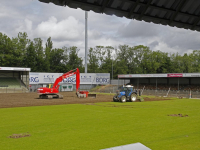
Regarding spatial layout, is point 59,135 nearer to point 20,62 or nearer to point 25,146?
point 25,146

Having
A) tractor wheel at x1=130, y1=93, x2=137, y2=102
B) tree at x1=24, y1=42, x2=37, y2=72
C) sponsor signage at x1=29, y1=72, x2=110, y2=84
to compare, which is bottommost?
tractor wheel at x1=130, y1=93, x2=137, y2=102

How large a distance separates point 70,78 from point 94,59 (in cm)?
3345

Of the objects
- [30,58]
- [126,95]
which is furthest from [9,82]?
[126,95]

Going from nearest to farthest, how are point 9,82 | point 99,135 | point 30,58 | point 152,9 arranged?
1. point 152,9
2. point 99,135
3. point 9,82
4. point 30,58

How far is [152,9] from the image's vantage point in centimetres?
781

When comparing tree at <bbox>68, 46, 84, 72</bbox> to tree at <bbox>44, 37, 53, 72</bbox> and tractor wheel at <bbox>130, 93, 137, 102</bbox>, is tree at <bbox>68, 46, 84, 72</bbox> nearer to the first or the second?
tree at <bbox>44, 37, 53, 72</bbox>

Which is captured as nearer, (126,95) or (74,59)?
(126,95)

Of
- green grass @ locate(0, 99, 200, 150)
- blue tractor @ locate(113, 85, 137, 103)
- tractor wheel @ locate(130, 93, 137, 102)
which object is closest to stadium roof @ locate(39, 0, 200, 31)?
green grass @ locate(0, 99, 200, 150)

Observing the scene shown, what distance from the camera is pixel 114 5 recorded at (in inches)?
289

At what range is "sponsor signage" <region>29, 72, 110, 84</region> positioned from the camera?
70.3 m

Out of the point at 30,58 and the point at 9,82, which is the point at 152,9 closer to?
the point at 9,82

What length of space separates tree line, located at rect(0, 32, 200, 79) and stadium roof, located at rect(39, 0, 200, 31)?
8759cm

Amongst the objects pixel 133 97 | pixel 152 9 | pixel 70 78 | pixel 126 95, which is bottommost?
pixel 133 97

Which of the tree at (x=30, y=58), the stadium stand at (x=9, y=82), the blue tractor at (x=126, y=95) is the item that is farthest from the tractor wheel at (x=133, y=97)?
the tree at (x=30, y=58)
